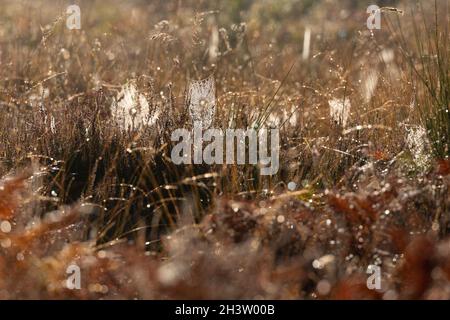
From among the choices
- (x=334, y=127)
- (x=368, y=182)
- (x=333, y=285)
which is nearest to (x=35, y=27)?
(x=334, y=127)

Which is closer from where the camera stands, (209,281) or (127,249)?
(209,281)

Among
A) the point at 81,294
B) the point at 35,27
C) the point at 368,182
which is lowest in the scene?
the point at 81,294

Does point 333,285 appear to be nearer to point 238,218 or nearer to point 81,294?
point 238,218

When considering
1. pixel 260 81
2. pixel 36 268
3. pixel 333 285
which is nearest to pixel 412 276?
pixel 333 285

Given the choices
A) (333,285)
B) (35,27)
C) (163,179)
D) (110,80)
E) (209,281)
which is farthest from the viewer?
(35,27)

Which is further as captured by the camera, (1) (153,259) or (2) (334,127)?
(2) (334,127)

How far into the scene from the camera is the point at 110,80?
566 centimetres

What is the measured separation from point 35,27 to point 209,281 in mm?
5157

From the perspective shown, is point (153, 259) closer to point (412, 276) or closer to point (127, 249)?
point (127, 249)

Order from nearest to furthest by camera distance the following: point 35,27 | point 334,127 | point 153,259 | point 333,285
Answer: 1. point 333,285
2. point 153,259
3. point 334,127
4. point 35,27

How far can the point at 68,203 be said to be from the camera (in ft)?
12.5

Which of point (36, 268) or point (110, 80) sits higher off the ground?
point (110, 80)

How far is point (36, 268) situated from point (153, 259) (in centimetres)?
48

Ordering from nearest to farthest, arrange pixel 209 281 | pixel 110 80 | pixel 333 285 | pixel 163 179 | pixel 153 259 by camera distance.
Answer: pixel 209 281
pixel 333 285
pixel 153 259
pixel 163 179
pixel 110 80
